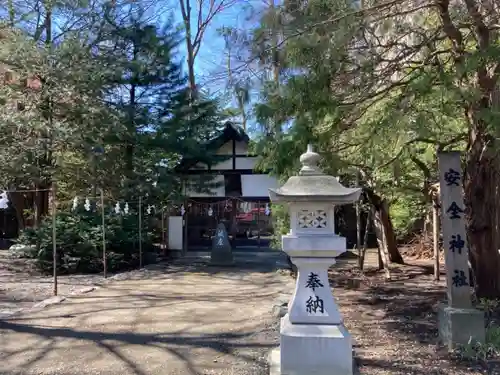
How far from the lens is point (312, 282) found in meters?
4.72

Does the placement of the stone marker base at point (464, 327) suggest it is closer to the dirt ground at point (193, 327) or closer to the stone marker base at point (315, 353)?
the dirt ground at point (193, 327)

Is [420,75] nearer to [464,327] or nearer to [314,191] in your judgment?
[314,191]

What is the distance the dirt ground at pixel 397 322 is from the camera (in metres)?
4.99

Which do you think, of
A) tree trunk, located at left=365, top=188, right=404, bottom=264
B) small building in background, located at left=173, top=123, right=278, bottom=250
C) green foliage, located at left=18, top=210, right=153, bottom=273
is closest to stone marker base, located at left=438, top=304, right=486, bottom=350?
tree trunk, located at left=365, top=188, right=404, bottom=264

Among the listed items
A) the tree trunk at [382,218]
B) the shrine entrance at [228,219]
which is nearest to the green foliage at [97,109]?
the shrine entrance at [228,219]

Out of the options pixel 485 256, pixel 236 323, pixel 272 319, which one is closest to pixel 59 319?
pixel 236 323

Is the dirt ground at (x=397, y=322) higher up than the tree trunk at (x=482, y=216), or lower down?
lower down

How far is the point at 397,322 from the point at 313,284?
2992 millimetres

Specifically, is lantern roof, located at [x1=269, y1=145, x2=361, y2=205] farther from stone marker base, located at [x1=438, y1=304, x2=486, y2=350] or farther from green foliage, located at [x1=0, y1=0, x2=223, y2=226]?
green foliage, located at [x1=0, y1=0, x2=223, y2=226]

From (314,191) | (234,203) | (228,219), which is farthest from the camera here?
(228,219)

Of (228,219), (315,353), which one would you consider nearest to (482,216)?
(315,353)

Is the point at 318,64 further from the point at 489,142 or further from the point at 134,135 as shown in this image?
the point at 134,135

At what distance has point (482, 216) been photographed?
6.98 metres

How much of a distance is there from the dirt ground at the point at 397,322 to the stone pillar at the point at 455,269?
0.99ft
